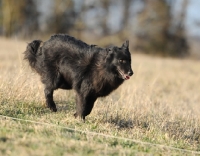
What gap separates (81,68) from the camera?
6.54 m

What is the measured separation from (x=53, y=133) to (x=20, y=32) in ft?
117

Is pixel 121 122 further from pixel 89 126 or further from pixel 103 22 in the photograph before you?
pixel 103 22

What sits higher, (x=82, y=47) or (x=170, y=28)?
(x=170, y=28)

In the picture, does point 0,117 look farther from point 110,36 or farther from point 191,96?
point 110,36

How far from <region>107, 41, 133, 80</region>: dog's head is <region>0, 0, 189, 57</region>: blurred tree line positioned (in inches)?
1191

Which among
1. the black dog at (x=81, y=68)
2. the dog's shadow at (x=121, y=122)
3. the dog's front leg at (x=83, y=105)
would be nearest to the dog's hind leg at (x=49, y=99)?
the black dog at (x=81, y=68)

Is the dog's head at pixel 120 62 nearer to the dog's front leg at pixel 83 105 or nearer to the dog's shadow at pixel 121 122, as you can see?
the dog's front leg at pixel 83 105

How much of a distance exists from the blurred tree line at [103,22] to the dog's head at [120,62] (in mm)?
30242

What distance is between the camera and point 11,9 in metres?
37.0

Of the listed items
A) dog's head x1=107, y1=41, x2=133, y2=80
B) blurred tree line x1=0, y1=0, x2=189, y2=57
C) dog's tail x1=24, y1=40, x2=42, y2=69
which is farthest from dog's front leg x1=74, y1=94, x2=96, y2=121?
blurred tree line x1=0, y1=0, x2=189, y2=57

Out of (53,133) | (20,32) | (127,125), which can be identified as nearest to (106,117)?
(127,125)

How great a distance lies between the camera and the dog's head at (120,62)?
6.07 metres

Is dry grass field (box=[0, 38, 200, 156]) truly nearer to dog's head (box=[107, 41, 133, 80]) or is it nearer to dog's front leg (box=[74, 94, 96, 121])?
dog's front leg (box=[74, 94, 96, 121])

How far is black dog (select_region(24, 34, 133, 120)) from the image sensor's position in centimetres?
627
